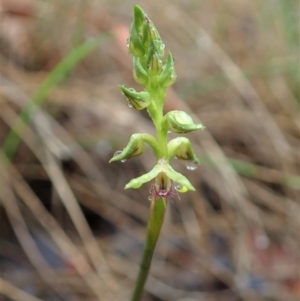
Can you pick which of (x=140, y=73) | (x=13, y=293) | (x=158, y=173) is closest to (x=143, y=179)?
(x=158, y=173)

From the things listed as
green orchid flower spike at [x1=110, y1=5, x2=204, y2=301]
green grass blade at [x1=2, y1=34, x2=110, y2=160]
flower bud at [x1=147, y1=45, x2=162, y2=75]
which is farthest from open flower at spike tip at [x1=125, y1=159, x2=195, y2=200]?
green grass blade at [x1=2, y1=34, x2=110, y2=160]

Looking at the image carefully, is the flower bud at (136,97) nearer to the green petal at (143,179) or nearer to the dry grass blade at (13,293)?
the green petal at (143,179)

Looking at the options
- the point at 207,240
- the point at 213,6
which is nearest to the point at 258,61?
the point at 213,6

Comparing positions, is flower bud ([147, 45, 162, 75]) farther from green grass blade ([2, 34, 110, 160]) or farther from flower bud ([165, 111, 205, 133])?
green grass blade ([2, 34, 110, 160])

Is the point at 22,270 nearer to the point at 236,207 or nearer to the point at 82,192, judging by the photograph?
the point at 82,192

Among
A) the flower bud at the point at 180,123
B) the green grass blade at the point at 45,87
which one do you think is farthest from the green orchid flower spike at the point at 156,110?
the green grass blade at the point at 45,87

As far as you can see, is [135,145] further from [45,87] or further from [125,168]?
[125,168]
